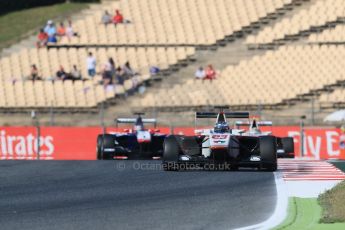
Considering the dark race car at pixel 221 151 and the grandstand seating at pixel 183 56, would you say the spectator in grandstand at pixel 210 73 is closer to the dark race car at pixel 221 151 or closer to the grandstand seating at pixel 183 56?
the grandstand seating at pixel 183 56

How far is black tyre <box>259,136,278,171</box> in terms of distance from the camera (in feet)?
61.3

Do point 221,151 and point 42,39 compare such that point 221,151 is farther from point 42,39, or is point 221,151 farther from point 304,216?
point 42,39

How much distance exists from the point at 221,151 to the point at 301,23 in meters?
17.8

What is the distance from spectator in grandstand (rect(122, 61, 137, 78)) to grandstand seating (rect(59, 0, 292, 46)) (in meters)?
1.97

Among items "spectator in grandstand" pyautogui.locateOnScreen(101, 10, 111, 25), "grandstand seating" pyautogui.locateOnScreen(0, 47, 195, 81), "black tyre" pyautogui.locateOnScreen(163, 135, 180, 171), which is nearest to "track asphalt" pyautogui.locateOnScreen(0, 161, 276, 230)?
"black tyre" pyautogui.locateOnScreen(163, 135, 180, 171)

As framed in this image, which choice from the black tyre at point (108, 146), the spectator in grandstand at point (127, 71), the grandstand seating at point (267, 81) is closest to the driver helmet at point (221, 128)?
the black tyre at point (108, 146)

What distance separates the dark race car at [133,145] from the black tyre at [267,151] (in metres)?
6.27

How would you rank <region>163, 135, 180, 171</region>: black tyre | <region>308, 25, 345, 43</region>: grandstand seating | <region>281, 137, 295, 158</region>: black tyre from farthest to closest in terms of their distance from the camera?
<region>308, 25, 345, 43</region>: grandstand seating → <region>281, 137, 295, 158</region>: black tyre → <region>163, 135, 180, 171</region>: black tyre

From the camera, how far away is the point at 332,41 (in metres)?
34.2

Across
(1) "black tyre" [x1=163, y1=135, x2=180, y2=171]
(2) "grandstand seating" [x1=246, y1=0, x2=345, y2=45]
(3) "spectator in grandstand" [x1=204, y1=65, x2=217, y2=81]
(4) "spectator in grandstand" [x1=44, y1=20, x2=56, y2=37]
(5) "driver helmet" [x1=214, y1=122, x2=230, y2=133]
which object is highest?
(4) "spectator in grandstand" [x1=44, y1=20, x2=56, y2=37]

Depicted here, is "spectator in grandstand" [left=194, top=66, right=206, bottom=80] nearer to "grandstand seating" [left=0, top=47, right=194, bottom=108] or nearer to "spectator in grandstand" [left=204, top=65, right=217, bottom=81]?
"spectator in grandstand" [left=204, top=65, right=217, bottom=81]

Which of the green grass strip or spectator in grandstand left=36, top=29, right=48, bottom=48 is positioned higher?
spectator in grandstand left=36, top=29, right=48, bottom=48

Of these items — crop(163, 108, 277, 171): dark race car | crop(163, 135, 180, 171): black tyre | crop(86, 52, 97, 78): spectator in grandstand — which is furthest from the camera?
crop(86, 52, 97, 78): spectator in grandstand

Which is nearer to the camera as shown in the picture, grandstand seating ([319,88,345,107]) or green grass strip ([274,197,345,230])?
green grass strip ([274,197,345,230])
